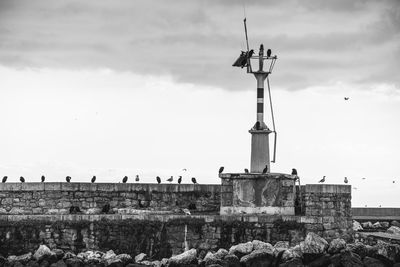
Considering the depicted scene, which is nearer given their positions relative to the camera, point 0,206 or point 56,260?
point 56,260

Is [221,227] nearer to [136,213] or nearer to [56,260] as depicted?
[136,213]

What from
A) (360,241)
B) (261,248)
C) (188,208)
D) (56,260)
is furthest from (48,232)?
(360,241)

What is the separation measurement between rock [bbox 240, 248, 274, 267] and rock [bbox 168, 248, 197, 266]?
135 centimetres

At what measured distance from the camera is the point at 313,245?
1022 inches

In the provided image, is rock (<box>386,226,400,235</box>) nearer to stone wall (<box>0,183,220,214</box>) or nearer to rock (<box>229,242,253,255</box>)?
stone wall (<box>0,183,220,214</box>)

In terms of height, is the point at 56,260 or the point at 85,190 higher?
the point at 85,190

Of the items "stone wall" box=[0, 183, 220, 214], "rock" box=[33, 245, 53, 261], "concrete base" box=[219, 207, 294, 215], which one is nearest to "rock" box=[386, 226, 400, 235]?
"concrete base" box=[219, 207, 294, 215]

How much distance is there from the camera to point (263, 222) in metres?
27.5

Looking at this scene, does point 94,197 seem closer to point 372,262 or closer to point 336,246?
point 336,246

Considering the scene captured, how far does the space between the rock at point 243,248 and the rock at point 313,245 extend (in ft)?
4.42

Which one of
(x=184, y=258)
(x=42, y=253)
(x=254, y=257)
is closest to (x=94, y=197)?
(x=42, y=253)

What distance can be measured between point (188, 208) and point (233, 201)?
4.89 feet

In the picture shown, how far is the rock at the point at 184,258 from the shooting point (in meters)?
26.3

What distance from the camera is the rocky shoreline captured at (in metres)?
25.6
